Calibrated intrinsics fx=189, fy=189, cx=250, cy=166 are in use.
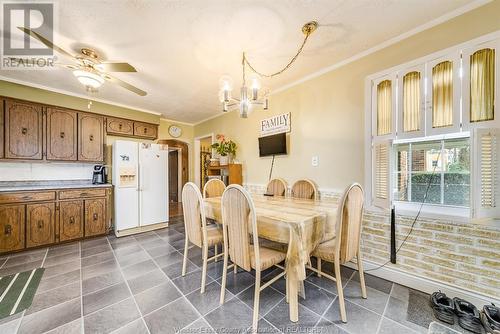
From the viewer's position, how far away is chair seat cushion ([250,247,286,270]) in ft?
4.68

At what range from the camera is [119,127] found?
3.77 meters

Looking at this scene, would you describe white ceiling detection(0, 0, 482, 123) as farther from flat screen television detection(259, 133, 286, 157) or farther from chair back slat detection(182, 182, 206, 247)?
chair back slat detection(182, 182, 206, 247)

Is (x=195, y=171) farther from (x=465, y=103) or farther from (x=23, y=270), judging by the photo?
(x=465, y=103)

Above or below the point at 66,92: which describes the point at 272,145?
below

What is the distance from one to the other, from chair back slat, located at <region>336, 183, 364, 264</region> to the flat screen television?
63.8 inches

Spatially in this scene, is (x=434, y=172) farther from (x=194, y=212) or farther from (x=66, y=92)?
(x=66, y=92)

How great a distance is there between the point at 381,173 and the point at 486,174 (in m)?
0.70

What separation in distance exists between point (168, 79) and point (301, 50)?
1.90 meters

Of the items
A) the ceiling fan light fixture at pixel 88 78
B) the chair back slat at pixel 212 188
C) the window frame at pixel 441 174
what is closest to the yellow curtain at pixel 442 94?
the window frame at pixel 441 174

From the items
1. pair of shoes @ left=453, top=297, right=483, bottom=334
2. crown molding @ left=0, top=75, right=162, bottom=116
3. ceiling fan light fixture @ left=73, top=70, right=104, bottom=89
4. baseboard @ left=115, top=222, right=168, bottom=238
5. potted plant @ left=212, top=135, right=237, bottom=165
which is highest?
crown molding @ left=0, top=75, right=162, bottom=116

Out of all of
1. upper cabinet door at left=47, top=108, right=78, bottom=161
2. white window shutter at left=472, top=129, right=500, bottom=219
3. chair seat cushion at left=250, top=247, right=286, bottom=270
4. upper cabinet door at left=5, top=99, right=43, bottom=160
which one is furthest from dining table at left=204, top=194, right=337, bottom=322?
upper cabinet door at left=5, top=99, right=43, bottom=160

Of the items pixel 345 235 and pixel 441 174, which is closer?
pixel 345 235

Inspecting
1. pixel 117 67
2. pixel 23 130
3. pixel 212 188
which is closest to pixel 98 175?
pixel 23 130

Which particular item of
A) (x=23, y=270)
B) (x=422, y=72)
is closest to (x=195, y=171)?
(x=23, y=270)
